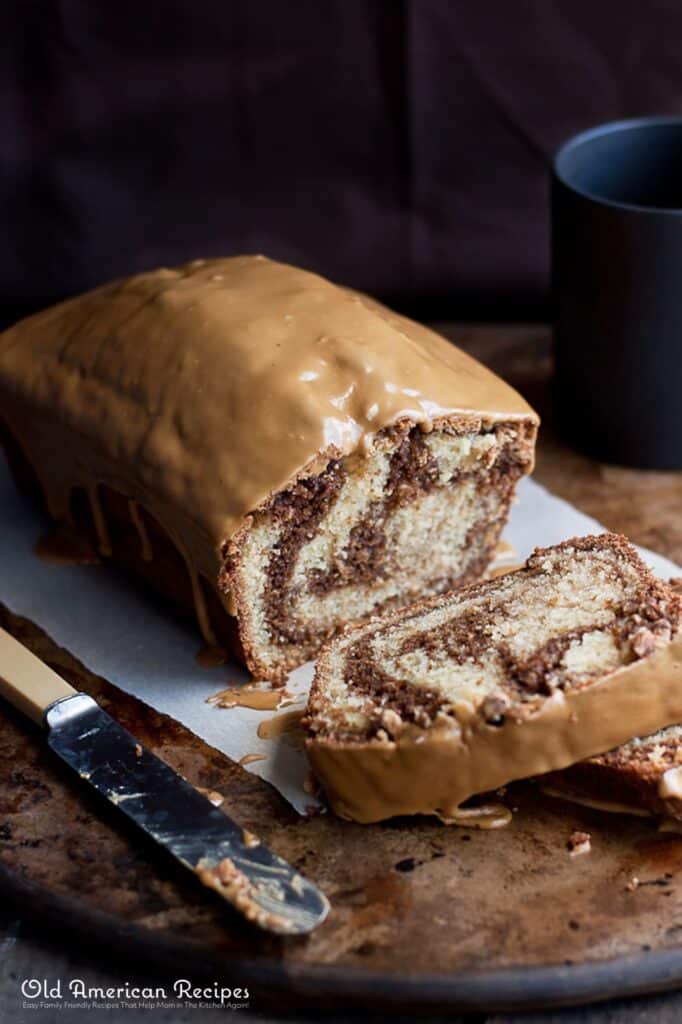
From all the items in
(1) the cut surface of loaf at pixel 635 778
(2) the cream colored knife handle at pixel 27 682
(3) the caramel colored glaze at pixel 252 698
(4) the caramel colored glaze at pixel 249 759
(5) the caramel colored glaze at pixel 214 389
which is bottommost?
(3) the caramel colored glaze at pixel 252 698

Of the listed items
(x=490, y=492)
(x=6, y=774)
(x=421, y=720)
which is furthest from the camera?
(x=490, y=492)

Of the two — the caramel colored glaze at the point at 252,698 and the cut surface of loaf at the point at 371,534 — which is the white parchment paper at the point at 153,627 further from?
the cut surface of loaf at the point at 371,534

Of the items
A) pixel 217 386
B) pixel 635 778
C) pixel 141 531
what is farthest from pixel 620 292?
pixel 635 778

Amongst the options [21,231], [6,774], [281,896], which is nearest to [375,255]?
[21,231]

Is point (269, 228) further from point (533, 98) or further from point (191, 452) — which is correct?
point (191, 452)

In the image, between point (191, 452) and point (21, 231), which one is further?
point (21, 231)

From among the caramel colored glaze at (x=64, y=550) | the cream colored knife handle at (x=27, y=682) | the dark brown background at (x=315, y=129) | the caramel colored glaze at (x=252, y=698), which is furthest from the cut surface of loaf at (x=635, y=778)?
the dark brown background at (x=315, y=129)

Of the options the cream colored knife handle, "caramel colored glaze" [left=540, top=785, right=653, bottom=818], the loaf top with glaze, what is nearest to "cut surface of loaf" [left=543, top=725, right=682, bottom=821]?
"caramel colored glaze" [left=540, top=785, right=653, bottom=818]
